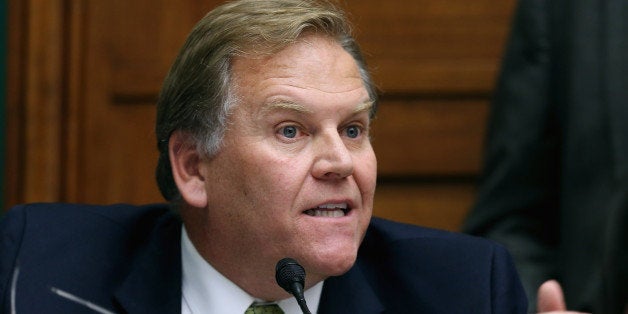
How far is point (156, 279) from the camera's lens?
2510 millimetres

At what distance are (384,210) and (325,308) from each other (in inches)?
39.3

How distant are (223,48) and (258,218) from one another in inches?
12.7

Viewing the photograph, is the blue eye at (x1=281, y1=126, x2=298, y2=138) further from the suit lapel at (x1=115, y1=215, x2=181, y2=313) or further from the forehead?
the suit lapel at (x1=115, y1=215, x2=181, y2=313)

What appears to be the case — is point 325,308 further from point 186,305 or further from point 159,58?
point 159,58

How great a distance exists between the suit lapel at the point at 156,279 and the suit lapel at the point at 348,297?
0.28 meters

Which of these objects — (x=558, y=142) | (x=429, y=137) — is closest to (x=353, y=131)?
(x=558, y=142)

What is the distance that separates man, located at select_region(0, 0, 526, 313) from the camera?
236 cm

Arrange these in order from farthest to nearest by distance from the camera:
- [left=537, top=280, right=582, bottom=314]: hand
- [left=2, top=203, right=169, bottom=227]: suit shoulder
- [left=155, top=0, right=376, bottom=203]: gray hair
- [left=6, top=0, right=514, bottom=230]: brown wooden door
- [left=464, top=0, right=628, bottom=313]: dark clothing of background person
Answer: [left=6, top=0, right=514, bottom=230]: brown wooden door
[left=464, top=0, right=628, bottom=313]: dark clothing of background person
[left=2, top=203, right=169, bottom=227]: suit shoulder
[left=155, top=0, right=376, bottom=203]: gray hair
[left=537, top=280, right=582, bottom=314]: hand

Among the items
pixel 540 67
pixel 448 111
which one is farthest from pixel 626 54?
pixel 448 111

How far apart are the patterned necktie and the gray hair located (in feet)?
0.97

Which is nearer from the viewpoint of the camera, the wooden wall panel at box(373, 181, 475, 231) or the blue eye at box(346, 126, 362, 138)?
the blue eye at box(346, 126, 362, 138)

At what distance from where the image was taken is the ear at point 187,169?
8.20 ft

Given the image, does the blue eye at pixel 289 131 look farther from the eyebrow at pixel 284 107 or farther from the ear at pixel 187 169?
the ear at pixel 187 169

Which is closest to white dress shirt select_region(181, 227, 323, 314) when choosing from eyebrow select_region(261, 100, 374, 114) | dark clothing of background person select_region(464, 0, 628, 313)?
eyebrow select_region(261, 100, 374, 114)
